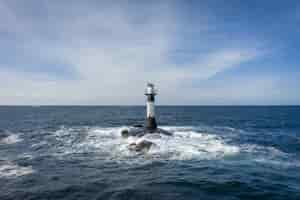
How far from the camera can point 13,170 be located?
1373 centimetres

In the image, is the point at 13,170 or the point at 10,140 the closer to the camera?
the point at 13,170

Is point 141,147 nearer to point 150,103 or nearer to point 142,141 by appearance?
point 142,141

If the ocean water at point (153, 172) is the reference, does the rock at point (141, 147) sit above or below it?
above

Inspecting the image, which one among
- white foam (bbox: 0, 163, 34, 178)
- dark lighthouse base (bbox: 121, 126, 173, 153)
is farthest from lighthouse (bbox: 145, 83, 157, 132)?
white foam (bbox: 0, 163, 34, 178)

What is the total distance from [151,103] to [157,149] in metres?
9.30

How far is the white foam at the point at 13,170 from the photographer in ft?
41.9

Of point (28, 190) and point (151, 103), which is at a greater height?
point (151, 103)

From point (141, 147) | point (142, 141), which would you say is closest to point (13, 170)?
point (141, 147)

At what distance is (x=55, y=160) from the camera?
16.3 metres

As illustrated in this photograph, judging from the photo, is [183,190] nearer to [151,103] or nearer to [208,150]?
[208,150]

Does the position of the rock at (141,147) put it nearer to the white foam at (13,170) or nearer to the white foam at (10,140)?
the white foam at (13,170)

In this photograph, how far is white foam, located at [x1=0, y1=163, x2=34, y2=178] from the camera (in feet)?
41.9

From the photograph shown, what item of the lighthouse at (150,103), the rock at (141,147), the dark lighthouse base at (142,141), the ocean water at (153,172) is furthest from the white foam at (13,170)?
the lighthouse at (150,103)

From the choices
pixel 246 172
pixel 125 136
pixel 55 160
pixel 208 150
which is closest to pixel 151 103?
pixel 125 136
